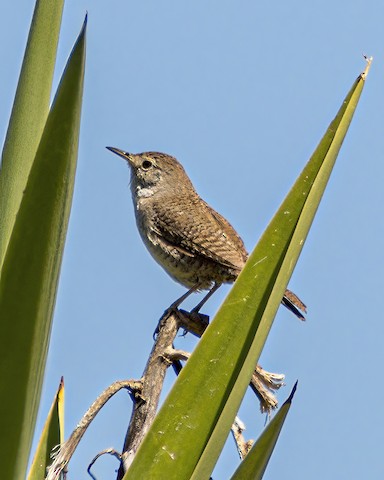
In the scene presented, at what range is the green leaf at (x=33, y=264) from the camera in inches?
61.1

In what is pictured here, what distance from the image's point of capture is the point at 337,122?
1.76 meters

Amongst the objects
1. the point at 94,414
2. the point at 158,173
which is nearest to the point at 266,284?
the point at 94,414

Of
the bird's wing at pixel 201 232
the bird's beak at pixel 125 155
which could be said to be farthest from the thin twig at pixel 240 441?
the bird's beak at pixel 125 155

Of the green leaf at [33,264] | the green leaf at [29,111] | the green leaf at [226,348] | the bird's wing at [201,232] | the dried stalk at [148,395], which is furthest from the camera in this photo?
the bird's wing at [201,232]

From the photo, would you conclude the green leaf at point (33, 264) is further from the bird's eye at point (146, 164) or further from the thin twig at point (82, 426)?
the bird's eye at point (146, 164)

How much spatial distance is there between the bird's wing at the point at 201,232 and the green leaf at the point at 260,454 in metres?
3.46

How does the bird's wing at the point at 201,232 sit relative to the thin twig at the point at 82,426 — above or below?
above

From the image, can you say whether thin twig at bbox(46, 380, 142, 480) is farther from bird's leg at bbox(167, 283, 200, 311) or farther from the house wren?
the house wren

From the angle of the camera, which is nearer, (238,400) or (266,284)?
(238,400)

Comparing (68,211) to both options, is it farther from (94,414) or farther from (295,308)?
(295,308)

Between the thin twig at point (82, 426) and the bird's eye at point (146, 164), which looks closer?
the thin twig at point (82, 426)

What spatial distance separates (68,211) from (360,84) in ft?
2.19

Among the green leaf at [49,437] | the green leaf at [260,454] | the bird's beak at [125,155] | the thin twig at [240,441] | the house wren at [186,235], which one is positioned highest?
the bird's beak at [125,155]

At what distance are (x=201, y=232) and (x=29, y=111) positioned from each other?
11.3ft
